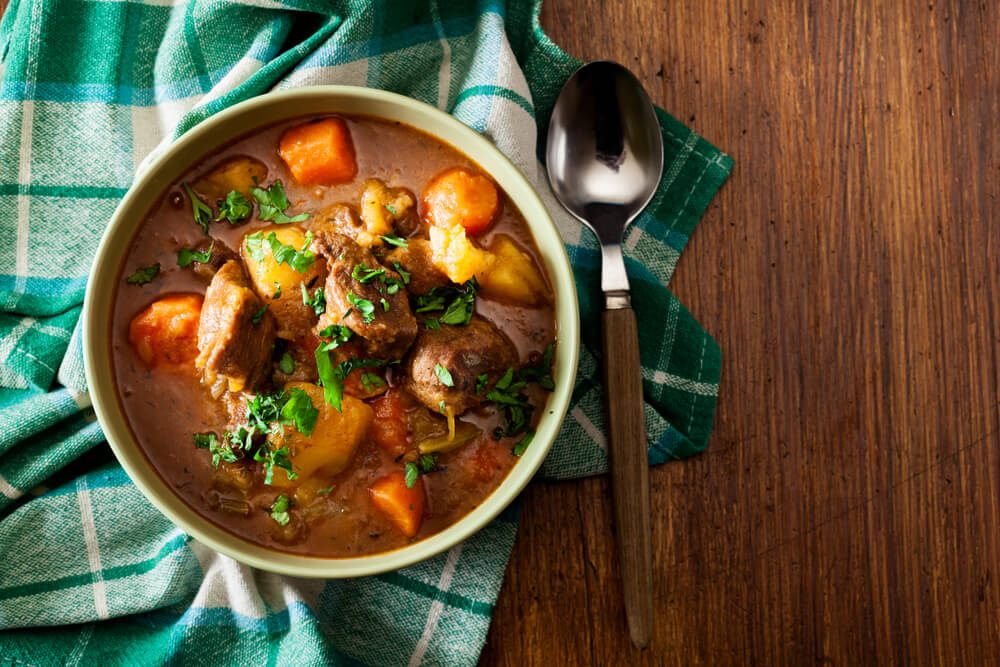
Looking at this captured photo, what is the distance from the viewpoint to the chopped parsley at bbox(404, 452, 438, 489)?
6.80 ft

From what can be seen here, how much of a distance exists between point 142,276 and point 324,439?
2.20ft

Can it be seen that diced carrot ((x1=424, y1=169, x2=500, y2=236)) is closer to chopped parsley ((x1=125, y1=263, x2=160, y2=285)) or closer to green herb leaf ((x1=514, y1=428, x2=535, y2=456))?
green herb leaf ((x1=514, y1=428, x2=535, y2=456))

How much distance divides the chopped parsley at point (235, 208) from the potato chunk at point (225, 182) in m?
0.03

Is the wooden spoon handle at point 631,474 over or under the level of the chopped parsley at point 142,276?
under

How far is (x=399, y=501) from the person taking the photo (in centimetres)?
208

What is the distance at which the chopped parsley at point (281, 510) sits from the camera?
208 centimetres

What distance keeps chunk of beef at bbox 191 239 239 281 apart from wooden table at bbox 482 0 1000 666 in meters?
1.27

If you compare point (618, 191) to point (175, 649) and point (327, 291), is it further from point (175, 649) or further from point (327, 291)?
point (175, 649)

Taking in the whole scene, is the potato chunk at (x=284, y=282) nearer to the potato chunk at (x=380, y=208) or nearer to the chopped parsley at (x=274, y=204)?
the chopped parsley at (x=274, y=204)

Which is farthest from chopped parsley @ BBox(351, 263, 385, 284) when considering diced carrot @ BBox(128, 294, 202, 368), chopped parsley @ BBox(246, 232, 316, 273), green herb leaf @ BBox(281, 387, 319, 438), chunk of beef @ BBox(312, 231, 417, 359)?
diced carrot @ BBox(128, 294, 202, 368)

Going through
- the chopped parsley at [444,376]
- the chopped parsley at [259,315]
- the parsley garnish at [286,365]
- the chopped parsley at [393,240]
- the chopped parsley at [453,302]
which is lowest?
the chopped parsley at [444,376]

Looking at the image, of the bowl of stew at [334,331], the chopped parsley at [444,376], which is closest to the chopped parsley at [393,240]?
the bowl of stew at [334,331]

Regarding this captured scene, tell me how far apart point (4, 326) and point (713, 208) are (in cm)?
225

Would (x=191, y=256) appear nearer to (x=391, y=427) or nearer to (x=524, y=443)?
(x=391, y=427)
